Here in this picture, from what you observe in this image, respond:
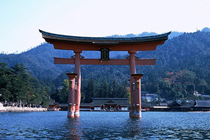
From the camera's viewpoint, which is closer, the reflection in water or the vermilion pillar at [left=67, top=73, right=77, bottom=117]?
the reflection in water

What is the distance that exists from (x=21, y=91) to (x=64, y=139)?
4882 centimetres

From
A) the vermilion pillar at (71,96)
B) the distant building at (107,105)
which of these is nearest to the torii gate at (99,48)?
the vermilion pillar at (71,96)

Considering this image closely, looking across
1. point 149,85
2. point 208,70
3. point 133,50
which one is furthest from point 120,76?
point 133,50

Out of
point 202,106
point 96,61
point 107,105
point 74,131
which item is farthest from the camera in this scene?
point 107,105

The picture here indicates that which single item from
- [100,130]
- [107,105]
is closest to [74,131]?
[100,130]

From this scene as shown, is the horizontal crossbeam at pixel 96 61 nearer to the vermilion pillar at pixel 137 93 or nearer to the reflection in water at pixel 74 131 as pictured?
the vermilion pillar at pixel 137 93

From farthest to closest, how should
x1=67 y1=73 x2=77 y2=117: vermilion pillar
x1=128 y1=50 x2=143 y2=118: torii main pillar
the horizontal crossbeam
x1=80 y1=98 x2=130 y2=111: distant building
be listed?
1. x1=80 y1=98 x2=130 y2=111: distant building
2. the horizontal crossbeam
3. x1=67 y1=73 x2=77 y2=117: vermilion pillar
4. x1=128 y1=50 x2=143 y2=118: torii main pillar

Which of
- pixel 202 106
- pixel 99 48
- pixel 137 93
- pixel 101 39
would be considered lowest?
pixel 202 106

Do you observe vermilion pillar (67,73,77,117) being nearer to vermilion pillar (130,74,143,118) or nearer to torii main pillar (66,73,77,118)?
torii main pillar (66,73,77,118)

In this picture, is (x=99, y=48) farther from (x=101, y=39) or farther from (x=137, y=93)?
(x=137, y=93)

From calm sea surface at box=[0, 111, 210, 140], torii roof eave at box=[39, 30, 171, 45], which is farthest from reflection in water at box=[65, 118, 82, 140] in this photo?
torii roof eave at box=[39, 30, 171, 45]

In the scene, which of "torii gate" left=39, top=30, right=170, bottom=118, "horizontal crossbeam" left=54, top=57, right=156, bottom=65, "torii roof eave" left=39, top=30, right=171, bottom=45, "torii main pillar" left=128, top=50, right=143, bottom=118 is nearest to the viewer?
"torii main pillar" left=128, top=50, right=143, bottom=118

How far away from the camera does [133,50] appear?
33281mm

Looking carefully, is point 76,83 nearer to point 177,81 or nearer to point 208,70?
point 177,81
